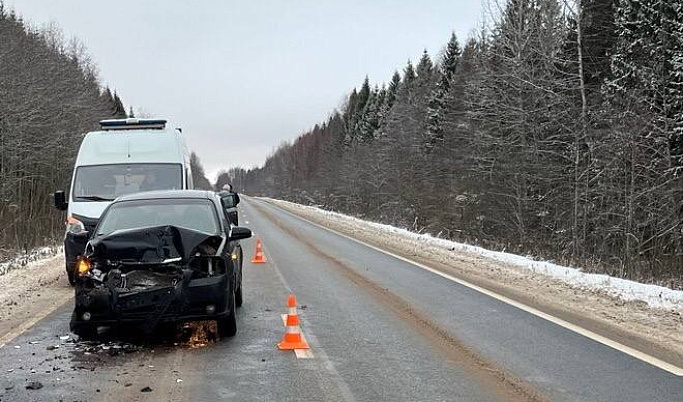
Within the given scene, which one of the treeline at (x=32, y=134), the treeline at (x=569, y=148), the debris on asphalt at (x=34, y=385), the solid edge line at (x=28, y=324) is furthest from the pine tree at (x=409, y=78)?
the debris on asphalt at (x=34, y=385)

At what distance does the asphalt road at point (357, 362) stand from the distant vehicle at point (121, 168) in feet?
10.4

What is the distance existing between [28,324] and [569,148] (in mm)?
18910

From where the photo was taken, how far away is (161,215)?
7543mm

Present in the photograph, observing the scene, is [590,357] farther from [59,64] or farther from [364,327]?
[59,64]

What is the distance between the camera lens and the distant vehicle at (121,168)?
454 inches

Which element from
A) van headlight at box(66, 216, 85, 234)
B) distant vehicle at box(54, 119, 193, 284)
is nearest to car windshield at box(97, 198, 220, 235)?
van headlight at box(66, 216, 85, 234)

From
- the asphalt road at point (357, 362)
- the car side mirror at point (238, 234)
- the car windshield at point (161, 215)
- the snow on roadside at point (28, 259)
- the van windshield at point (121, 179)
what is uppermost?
the van windshield at point (121, 179)

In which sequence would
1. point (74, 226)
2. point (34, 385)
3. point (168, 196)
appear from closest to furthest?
point (34, 385) < point (168, 196) < point (74, 226)

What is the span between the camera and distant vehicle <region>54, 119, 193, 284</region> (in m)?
11.5

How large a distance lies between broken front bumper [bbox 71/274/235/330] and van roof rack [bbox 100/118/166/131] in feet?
27.3

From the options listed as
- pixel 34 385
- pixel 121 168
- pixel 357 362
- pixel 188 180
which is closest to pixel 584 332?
pixel 357 362

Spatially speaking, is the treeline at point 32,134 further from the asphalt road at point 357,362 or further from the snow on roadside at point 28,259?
the asphalt road at point 357,362

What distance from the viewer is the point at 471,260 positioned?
15758 millimetres

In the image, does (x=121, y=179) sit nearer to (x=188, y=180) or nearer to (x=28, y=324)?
(x=188, y=180)
